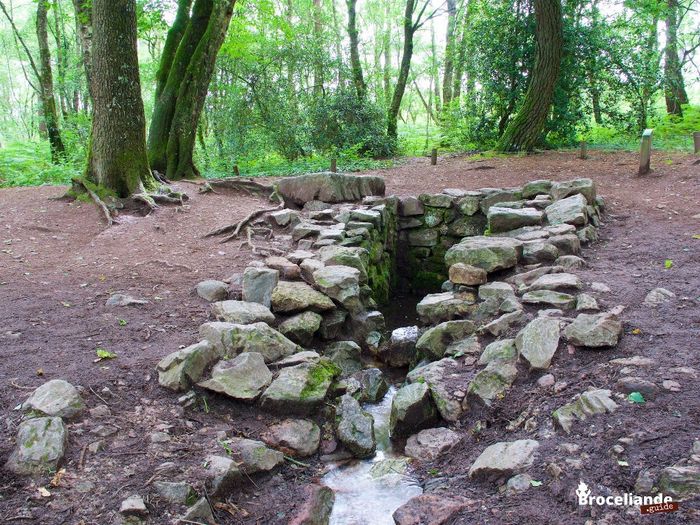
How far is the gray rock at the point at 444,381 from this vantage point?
437cm

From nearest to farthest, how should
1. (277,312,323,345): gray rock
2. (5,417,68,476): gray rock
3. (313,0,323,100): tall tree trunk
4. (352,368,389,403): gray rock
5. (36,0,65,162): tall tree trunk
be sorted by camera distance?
(5,417,68,476): gray rock
(352,368,389,403): gray rock
(277,312,323,345): gray rock
(36,0,65,162): tall tree trunk
(313,0,323,100): tall tree trunk

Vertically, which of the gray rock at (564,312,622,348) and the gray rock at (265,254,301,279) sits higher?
the gray rock at (265,254,301,279)

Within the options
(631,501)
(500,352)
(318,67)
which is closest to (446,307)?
(500,352)

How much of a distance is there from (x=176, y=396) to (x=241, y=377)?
1.62 feet

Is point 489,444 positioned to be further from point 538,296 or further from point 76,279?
point 76,279

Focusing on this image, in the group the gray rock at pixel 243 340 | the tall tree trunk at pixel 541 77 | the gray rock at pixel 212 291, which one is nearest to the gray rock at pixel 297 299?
the gray rock at pixel 212 291

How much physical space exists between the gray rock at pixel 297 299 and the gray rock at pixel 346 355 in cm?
43

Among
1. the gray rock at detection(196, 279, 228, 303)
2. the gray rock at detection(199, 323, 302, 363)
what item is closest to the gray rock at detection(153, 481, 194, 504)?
the gray rock at detection(199, 323, 302, 363)

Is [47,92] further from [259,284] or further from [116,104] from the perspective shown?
[259,284]

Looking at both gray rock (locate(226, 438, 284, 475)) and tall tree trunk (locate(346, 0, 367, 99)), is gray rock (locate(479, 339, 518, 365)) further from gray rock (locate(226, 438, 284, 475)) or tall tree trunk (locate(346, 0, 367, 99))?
tall tree trunk (locate(346, 0, 367, 99))

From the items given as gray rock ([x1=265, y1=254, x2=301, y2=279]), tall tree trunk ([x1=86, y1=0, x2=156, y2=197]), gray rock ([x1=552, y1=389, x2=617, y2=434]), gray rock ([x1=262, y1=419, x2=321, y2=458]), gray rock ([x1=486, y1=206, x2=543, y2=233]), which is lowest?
gray rock ([x1=262, y1=419, x2=321, y2=458])

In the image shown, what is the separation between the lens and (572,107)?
12.8 meters

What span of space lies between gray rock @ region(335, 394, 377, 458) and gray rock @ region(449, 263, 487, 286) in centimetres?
244

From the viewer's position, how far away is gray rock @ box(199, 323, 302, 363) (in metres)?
4.52
